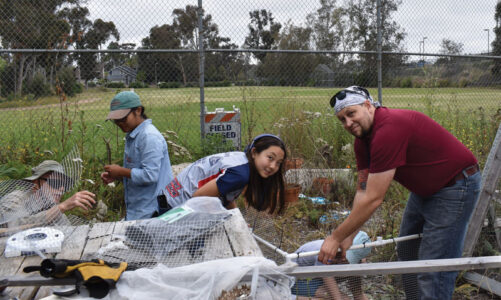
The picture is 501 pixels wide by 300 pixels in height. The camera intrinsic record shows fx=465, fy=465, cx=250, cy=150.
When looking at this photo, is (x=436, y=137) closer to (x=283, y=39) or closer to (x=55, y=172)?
(x=55, y=172)

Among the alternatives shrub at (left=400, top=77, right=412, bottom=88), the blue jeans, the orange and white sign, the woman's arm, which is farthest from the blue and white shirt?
shrub at (left=400, top=77, right=412, bottom=88)

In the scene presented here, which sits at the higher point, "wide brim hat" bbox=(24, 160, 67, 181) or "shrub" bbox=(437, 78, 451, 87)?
"shrub" bbox=(437, 78, 451, 87)

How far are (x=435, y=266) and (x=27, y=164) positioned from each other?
4.86 metres

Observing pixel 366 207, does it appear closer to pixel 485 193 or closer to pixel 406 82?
pixel 485 193

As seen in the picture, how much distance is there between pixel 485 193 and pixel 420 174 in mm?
894

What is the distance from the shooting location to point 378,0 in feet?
23.4

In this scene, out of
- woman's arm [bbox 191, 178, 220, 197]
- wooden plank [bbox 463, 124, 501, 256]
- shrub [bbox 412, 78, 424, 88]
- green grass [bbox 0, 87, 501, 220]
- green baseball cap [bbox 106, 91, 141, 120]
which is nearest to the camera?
woman's arm [bbox 191, 178, 220, 197]

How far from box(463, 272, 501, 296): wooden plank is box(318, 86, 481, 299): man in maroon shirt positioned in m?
0.81

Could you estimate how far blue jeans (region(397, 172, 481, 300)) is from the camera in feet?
8.77

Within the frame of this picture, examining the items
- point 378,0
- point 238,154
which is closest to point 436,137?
point 238,154

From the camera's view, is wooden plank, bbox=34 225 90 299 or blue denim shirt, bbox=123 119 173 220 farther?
blue denim shirt, bbox=123 119 173 220

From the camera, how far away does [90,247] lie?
2.37 metres

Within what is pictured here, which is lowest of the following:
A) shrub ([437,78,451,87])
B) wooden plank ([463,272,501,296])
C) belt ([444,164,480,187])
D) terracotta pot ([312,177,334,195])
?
wooden plank ([463,272,501,296])

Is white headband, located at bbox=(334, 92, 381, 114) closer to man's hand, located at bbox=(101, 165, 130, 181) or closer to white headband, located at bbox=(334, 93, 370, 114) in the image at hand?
white headband, located at bbox=(334, 93, 370, 114)
